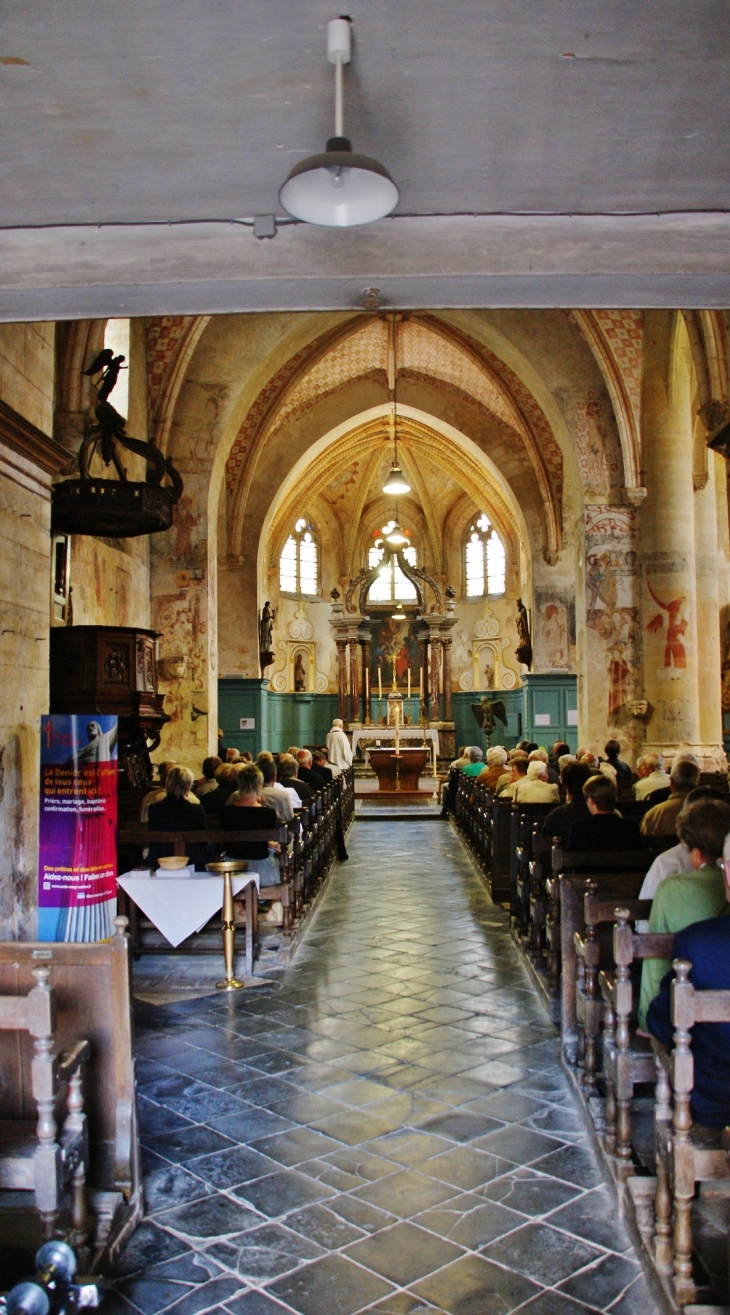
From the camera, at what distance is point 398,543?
848 inches

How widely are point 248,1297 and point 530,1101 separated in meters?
1.78

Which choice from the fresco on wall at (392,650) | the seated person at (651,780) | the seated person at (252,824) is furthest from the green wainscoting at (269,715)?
the seated person at (252,824)

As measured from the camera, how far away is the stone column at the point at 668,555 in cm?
1311

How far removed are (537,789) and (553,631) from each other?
33.6 feet

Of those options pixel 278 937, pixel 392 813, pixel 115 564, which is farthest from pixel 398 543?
pixel 278 937

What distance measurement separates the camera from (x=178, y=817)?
7.05m

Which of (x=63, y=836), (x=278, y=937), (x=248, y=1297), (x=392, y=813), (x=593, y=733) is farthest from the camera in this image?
(x=392, y=813)

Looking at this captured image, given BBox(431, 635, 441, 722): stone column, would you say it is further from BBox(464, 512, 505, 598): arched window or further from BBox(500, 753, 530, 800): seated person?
BBox(500, 753, 530, 800): seated person

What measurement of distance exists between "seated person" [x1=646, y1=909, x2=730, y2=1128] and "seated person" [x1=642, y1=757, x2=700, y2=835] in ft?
12.0

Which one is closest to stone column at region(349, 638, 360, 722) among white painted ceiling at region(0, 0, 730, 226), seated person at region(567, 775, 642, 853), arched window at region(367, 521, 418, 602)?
arched window at region(367, 521, 418, 602)

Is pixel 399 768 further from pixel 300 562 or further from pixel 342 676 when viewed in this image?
pixel 300 562

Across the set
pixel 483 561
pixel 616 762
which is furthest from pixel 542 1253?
pixel 483 561

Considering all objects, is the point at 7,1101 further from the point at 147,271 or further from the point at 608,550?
the point at 608,550

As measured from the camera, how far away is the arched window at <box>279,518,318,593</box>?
2839 cm
